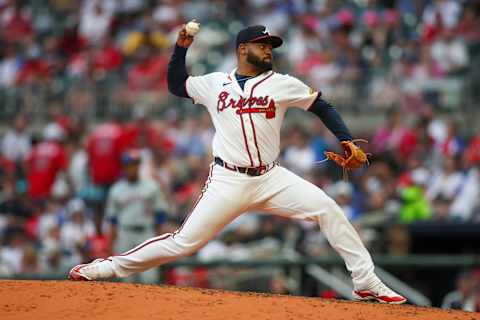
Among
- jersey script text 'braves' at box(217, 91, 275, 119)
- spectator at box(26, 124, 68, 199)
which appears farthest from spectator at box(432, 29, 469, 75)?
jersey script text 'braves' at box(217, 91, 275, 119)

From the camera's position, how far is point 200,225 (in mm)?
7055

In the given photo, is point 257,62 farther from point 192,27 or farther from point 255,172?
point 255,172

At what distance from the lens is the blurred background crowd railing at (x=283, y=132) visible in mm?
11852

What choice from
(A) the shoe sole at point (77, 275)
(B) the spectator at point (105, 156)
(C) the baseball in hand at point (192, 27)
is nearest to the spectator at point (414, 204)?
(B) the spectator at point (105, 156)

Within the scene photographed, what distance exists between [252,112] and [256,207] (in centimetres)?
63

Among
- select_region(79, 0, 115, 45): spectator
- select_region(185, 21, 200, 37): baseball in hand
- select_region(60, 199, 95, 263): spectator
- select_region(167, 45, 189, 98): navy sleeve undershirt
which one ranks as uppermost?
select_region(79, 0, 115, 45): spectator

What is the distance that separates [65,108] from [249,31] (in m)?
9.56

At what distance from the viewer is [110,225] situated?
11891 millimetres

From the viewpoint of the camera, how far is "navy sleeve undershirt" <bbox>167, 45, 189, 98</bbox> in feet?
24.1

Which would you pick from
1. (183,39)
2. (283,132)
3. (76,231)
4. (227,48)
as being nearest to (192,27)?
(183,39)

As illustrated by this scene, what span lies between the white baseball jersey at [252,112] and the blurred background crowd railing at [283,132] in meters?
3.57

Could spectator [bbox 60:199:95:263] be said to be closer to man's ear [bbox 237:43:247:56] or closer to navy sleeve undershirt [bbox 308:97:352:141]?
man's ear [bbox 237:43:247:56]

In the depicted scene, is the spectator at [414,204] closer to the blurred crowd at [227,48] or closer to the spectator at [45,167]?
the blurred crowd at [227,48]

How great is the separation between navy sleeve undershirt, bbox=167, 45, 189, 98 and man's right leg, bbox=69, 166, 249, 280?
24.4 inches
